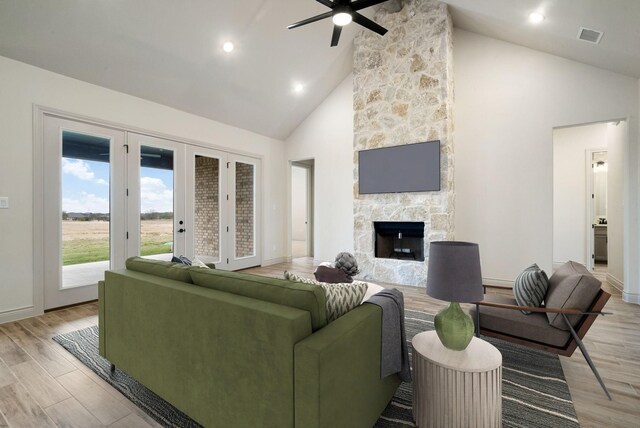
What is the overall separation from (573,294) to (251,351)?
2.20m

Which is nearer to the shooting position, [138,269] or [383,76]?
[138,269]

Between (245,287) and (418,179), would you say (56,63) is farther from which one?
(418,179)

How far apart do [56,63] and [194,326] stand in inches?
156

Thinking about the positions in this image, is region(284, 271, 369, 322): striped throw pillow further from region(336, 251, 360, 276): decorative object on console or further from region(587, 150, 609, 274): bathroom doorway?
region(587, 150, 609, 274): bathroom doorway

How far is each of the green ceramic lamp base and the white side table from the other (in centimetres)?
5

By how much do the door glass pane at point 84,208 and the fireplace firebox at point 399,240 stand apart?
13.7ft

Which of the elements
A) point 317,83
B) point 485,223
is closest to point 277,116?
point 317,83

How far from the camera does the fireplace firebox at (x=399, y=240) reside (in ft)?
16.5

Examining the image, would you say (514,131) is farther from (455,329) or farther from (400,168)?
(455,329)

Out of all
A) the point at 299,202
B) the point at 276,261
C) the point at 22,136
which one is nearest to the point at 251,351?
the point at 22,136

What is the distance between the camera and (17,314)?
3312 millimetres

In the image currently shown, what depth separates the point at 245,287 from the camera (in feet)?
5.10

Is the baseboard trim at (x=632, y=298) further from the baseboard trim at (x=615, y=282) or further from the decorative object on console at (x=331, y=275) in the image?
the decorative object on console at (x=331, y=275)

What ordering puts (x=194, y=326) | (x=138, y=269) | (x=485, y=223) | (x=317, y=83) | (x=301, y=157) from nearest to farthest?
1. (x=194, y=326)
2. (x=138, y=269)
3. (x=485, y=223)
4. (x=317, y=83)
5. (x=301, y=157)
